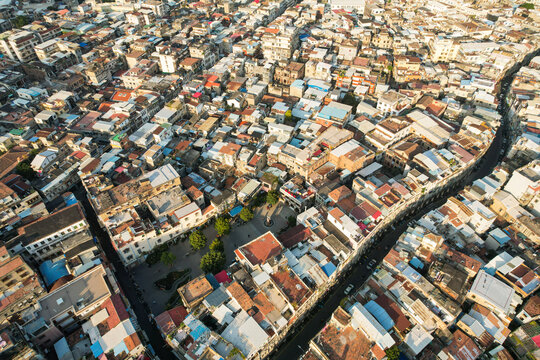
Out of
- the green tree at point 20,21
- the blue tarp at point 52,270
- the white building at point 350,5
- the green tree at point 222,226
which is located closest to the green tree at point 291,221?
the green tree at point 222,226

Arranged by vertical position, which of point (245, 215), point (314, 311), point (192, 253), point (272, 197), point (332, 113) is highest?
point (332, 113)

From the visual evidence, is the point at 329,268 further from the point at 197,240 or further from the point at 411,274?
the point at 197,240

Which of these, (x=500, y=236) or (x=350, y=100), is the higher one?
(x=350, y=100)

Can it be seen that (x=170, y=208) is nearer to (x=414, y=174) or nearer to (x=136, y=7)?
(x=414, y=174)

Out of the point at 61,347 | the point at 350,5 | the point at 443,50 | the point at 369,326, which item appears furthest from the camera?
the point at 350,5

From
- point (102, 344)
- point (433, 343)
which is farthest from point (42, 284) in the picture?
point (433, 343)

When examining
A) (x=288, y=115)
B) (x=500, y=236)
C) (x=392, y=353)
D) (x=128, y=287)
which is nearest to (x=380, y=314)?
(x=392, y=353)

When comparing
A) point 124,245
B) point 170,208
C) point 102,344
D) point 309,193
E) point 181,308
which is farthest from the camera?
point 309,193
